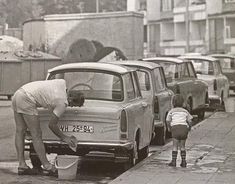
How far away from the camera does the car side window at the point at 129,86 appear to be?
36.0 feet

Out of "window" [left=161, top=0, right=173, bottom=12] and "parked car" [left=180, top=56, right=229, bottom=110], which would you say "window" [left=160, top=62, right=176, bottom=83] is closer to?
"parked car" [left=180, top=56, right=229, bottom=110]

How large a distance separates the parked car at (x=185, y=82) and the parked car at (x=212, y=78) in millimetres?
1905

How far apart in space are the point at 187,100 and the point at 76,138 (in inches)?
291

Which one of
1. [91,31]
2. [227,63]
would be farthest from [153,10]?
[227,63]

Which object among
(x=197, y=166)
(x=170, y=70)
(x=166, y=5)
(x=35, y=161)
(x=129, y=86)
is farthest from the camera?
(x=166, y=5)

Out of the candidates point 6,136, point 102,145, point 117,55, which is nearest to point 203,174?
point 102,145

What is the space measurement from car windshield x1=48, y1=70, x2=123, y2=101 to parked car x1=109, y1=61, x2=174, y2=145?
2.40 metres

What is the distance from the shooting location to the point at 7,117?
19.8m

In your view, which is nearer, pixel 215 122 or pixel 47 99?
pixel 47 99

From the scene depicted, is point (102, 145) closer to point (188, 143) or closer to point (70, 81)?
point (70, 81)

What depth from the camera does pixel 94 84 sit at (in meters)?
10.9

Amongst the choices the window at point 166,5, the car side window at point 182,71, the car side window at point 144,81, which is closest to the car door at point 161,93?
the car side window at point 144,81

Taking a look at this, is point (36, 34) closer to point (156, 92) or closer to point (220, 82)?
point (220, 82)

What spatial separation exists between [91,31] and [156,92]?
28.4 metres
